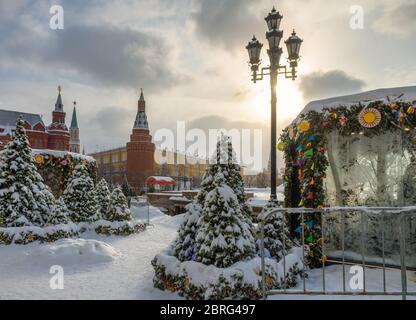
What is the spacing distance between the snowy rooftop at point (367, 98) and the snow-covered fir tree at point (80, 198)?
37.8 ft

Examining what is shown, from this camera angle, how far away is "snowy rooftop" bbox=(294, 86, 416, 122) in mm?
6855

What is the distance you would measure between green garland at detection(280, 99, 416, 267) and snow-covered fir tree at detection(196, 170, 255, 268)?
232 cm

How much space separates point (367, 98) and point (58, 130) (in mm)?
62348

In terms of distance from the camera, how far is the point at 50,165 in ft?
58.0

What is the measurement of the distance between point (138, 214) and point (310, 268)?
17.5 metres

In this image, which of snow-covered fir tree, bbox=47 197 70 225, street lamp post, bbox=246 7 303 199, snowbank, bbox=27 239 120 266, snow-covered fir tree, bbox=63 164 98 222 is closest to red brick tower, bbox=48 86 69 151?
snow-covered fir tree, bbox=63 164 98 222

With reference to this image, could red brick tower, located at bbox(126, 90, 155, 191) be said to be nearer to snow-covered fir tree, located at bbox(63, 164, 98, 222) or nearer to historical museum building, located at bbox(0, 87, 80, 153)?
historical museum building, located at bbox(0, 87, 80, 153)

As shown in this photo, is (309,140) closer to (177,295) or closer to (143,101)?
(177,295)

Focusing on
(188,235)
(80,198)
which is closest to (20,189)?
(80,198)

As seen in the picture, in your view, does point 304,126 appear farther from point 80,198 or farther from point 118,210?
point 80,198

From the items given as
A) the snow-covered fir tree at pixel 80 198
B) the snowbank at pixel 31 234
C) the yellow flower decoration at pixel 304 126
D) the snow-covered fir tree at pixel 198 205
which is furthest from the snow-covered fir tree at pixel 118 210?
the yellow flower decoration at pixel 304 126

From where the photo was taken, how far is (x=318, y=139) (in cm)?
784

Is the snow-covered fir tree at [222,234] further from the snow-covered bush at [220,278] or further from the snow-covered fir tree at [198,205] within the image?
the snow-covered fir tree at [198,205]

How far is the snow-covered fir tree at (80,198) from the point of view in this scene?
49.2ft
